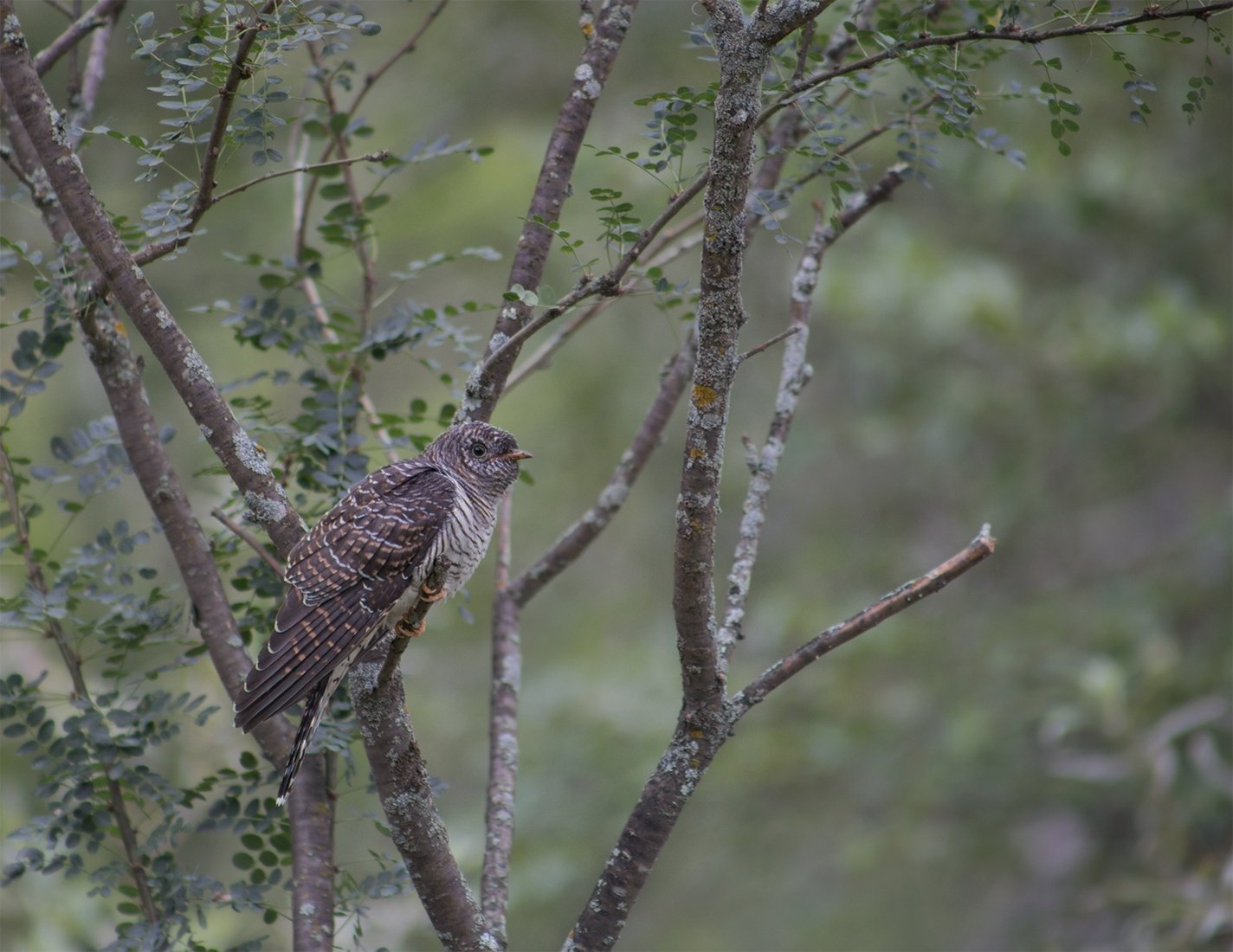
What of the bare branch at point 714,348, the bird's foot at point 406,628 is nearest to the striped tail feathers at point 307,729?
the bird's foot at point 406,628

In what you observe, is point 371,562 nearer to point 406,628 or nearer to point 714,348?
point 406,628

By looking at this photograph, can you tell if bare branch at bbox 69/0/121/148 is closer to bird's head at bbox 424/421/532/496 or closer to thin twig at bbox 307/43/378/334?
thin twig at bbox 307/43/378/334

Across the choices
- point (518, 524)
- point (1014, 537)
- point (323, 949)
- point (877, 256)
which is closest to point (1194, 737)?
point (1014, 537)

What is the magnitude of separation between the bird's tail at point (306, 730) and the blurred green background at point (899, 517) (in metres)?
2.12

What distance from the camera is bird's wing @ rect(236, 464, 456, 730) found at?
8.25ft

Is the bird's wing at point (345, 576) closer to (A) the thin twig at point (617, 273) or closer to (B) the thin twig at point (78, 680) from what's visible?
(B) the thin twig at point (78, 680)

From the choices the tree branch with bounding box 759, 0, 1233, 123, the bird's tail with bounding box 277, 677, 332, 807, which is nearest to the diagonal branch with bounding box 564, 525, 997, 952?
the bird's tail with bounding box 277, 677, 332, 807

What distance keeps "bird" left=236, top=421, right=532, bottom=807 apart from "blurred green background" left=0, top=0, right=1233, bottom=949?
6.55 feet

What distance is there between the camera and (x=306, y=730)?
2.59m

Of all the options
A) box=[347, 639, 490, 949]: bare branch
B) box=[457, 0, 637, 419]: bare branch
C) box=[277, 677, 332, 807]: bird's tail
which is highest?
box=[457, 0, 637, 419]: bare branch

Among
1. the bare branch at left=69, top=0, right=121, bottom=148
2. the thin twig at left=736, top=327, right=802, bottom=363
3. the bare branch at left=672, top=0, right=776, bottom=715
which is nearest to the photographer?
the bare branch at left=672, top=0, right=776, bottom=715

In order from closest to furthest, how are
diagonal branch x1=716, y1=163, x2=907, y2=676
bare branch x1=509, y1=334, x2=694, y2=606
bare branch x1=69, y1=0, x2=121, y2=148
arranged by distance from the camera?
1. diagonal branch x1=716, y1=163, x2=907, y2=676
2. bare branch x1=69, y1=0, x2=121, y2=148
3. bare branch x1=509, y1=334, x2=694, y2=606

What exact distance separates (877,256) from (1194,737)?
8.74 ft

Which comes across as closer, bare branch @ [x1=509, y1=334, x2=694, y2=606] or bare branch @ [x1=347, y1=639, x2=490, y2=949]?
bare branch @ [x1=347, y1=639, x2=490, y2=949]
